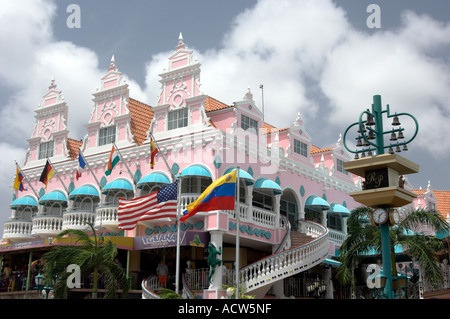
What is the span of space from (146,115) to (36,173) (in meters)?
7.69

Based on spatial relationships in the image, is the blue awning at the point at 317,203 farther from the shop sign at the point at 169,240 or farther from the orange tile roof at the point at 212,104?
the shop sign at the point at 169,240

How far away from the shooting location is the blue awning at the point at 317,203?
109 feet

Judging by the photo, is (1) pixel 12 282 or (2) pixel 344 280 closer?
(2) pixel 344 280

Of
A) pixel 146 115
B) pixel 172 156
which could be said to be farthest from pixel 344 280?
pixel 146 115

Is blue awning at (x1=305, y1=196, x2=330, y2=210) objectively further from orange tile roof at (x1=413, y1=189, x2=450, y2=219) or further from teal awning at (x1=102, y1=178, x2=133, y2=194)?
orange tile roof at (x1=413, y1=189, x2=450, y2=219)

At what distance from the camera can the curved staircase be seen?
26.2 meters

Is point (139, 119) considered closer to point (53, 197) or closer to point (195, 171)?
point (53, 197)

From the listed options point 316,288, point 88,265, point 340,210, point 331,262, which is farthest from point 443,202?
point 88,265

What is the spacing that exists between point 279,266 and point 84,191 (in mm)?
11361

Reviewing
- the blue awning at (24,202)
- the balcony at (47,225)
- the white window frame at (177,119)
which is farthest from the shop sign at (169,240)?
the blue awning at (24,202)
